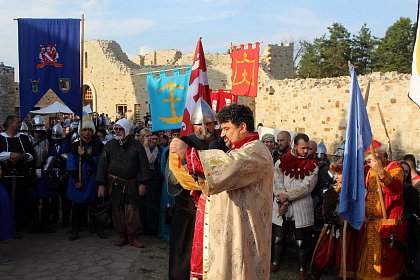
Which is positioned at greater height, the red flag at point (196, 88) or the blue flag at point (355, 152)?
the red flag at point (196, 88)

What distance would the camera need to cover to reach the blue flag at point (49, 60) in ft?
19.7

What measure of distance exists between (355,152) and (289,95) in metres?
10.7

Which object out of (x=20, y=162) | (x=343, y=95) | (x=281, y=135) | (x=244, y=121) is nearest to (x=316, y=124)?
(x=343, y=95)

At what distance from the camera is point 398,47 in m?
29.0

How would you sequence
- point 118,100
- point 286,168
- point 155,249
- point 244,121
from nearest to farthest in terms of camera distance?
point 244,121 → point 286,168 → point 155,249 → point 118,100

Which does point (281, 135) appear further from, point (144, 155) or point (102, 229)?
point (102, 229)

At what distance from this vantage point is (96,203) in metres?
6.73

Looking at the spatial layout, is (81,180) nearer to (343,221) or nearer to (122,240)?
(122,240)

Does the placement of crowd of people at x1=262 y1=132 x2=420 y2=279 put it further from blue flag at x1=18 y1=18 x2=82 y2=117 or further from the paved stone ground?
blue flag at x1=18 y1=18 x2=82 y2=117

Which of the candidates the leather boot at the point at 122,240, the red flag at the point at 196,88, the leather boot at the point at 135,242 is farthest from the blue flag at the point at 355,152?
the leather boot at the point at 122,240

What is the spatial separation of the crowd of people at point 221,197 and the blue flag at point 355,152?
190mm

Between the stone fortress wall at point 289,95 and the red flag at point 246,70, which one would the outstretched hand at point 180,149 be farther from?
the stone fortress wall at point 289,95

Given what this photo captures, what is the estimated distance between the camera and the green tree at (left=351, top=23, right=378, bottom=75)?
105ft

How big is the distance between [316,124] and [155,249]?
8340 millimetres
